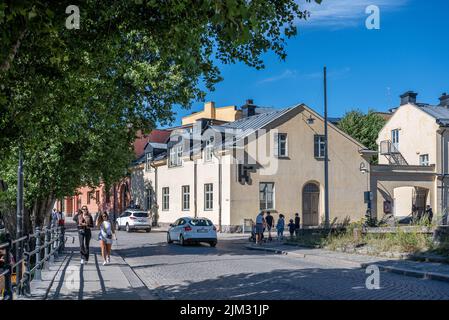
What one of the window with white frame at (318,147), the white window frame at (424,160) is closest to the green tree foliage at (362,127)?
the white window frame at (424,160)

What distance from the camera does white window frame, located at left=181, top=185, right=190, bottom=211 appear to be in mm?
41781

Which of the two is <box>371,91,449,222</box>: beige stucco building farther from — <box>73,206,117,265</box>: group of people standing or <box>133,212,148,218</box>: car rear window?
<box>73,206,117,265</box>: group of people standing

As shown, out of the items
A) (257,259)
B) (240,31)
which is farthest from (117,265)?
(240,31)

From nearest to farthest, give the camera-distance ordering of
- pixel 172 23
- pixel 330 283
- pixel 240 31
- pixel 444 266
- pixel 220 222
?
pixel 240 31 < pixel 172 23 < pixel 330 283 < pixel 444 266 < pixel 220 222

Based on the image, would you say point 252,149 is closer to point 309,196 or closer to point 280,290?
point 309,196

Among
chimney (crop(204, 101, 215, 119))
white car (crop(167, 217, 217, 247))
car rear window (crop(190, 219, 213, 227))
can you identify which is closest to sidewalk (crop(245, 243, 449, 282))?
white car (crop(167, 217, 217, 247))

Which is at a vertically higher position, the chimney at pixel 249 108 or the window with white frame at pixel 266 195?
the chimney at pixel 249 108

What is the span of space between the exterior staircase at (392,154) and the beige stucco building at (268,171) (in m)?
8.08

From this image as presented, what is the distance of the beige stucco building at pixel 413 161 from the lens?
134 ft

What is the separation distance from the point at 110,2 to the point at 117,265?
9.33 metres

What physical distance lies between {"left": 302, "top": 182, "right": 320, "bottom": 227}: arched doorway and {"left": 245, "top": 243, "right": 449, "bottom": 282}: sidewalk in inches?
646

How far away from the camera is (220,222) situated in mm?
36688

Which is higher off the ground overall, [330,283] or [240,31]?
[240,31]

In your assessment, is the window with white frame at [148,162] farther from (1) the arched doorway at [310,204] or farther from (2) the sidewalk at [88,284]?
(2) the sidewalk at [88,284]
